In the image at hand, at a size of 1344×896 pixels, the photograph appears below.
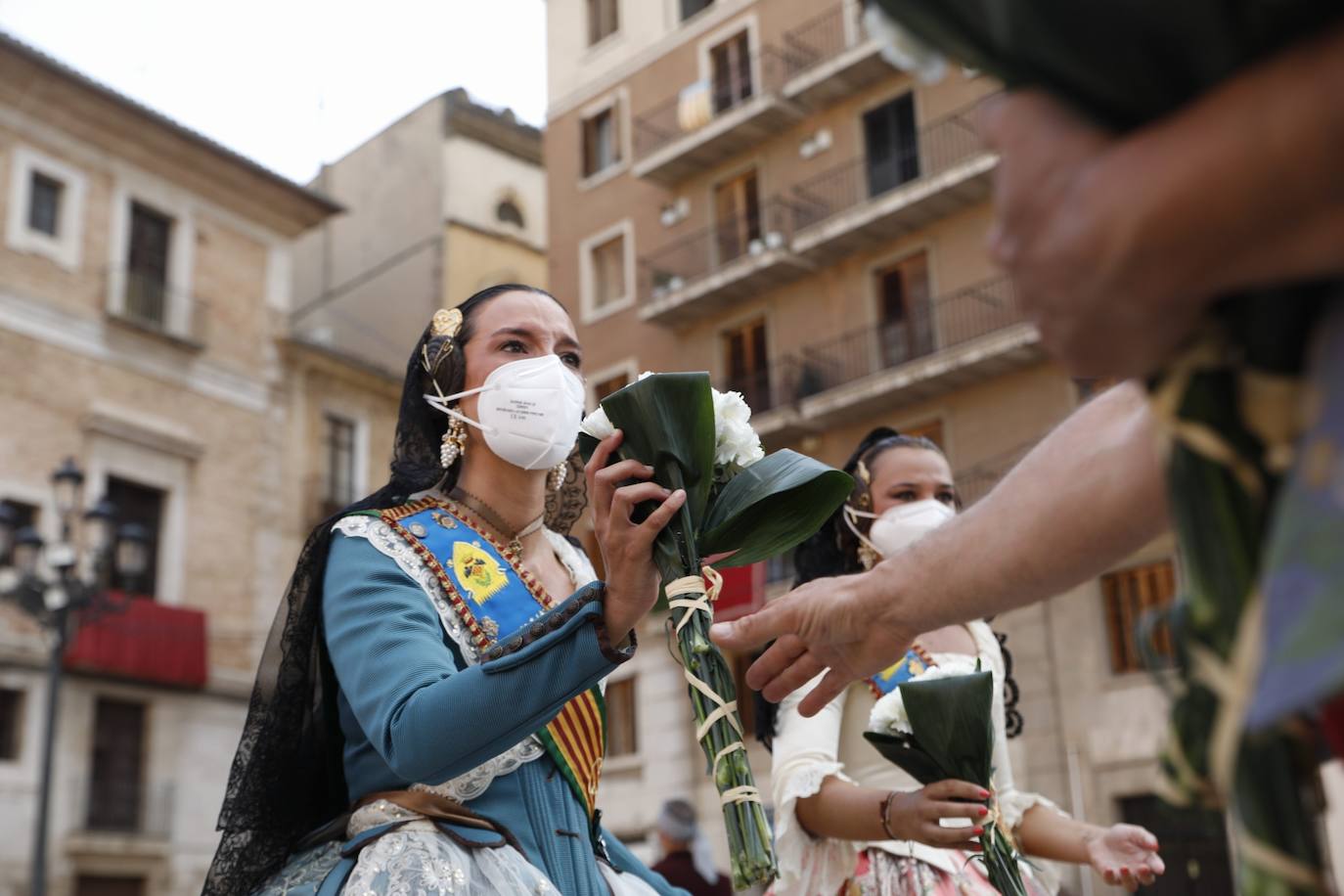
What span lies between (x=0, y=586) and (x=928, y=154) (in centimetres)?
1369

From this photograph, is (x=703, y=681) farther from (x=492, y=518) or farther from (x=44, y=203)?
(x=44, y=203)

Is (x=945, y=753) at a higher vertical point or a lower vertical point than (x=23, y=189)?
lower

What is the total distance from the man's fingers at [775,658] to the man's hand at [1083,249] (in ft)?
3.35

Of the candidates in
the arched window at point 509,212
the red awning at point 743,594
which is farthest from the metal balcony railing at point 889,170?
the arched window at point 509,212

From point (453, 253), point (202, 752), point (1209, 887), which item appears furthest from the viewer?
point (453, 253)

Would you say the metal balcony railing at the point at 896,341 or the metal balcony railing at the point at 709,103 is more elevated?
the metal balcony railing at the point at 709,103

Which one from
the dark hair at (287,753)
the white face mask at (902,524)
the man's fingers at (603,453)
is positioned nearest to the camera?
the man's fingers at (603,453)

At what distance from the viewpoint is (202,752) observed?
22.7m

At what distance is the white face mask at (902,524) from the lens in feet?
14.2

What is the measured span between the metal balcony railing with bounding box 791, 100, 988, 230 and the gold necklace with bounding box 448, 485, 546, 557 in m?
17.3

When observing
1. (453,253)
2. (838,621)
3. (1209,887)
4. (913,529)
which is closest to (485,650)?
(838,621)

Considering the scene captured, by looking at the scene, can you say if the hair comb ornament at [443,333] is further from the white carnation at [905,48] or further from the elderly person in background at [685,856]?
the elderly person in background at [685,856]

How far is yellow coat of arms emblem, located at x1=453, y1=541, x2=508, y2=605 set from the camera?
10.2 feet

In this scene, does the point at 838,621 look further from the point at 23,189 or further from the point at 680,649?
the point at 23,189
